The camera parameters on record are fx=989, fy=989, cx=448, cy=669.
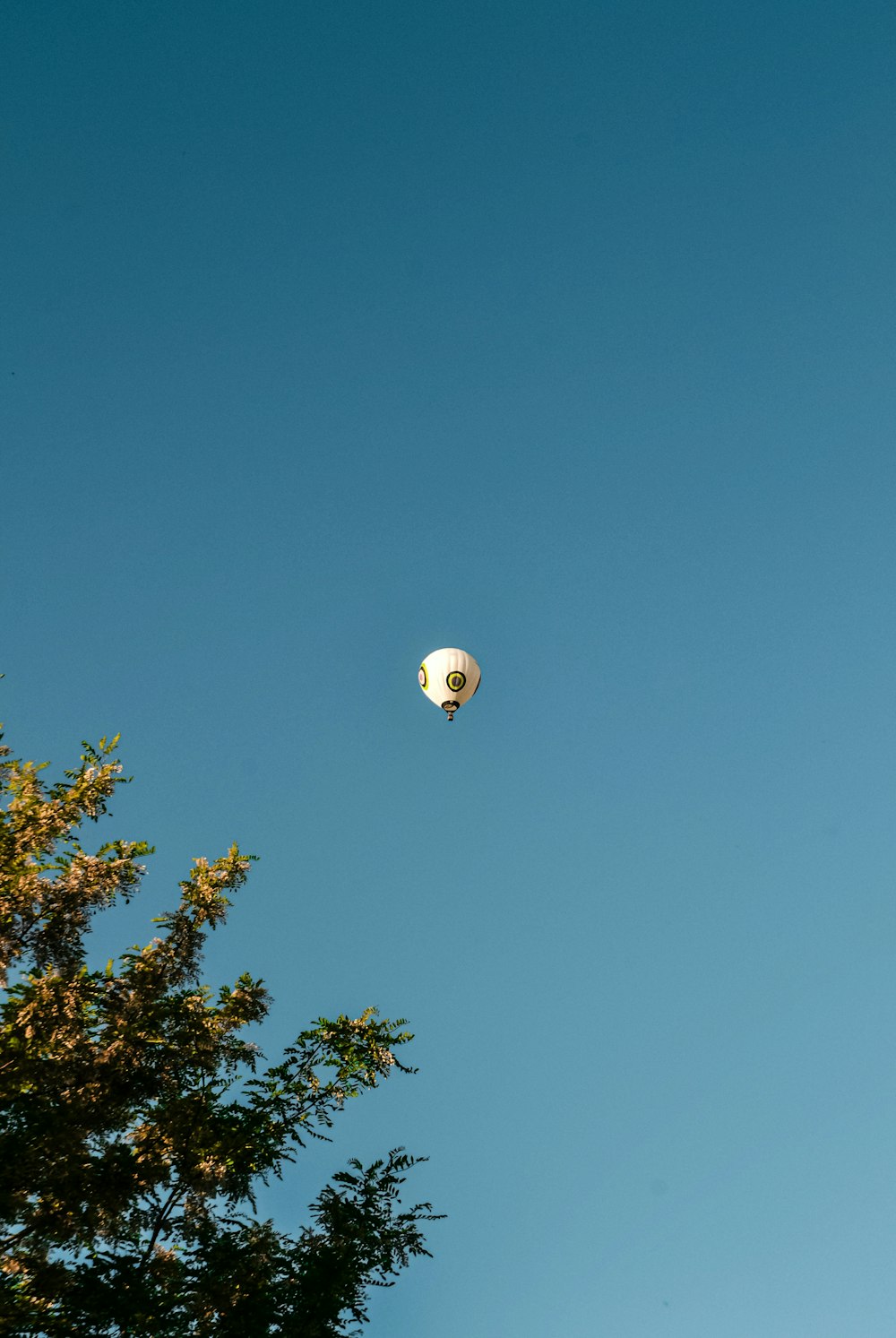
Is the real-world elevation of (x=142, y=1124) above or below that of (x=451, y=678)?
below

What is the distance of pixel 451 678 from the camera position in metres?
25.7

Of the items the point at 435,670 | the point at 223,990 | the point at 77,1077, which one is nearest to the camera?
the point at 77,1077

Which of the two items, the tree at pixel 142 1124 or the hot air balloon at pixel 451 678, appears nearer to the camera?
the tree at pixel 142 1124

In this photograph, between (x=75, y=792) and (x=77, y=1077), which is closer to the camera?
(x=77, y=1077)

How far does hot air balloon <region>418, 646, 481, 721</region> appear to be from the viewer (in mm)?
25688

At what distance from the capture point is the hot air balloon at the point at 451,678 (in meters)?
25.7

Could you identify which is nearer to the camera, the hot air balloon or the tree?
the tree

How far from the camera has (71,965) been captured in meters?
13.2

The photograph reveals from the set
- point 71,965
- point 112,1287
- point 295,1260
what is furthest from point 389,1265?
point 71,965

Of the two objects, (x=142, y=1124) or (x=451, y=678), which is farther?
(x=451, y=678)

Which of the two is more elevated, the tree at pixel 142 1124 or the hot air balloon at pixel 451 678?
the hot air balloon at pixel 451 678

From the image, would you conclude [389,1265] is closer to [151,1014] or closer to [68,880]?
[151,1014]

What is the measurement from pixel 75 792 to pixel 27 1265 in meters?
5.88

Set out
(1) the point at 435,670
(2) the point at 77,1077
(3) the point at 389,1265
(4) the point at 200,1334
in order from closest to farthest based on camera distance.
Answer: (4) the point at 200,1334 → (2) the point at 77,1077 → (3) the point at 389,1265 → (1) the point at 435,670
